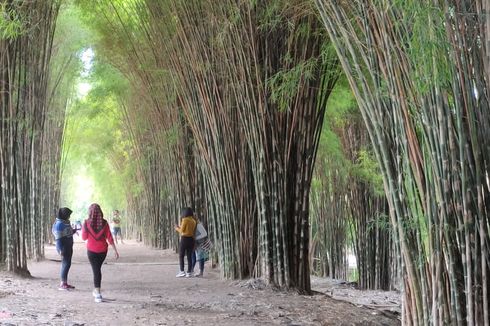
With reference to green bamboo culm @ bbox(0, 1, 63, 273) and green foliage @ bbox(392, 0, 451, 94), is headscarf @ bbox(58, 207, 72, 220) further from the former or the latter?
green foliage @ bbox(392, 0, 451, 94)

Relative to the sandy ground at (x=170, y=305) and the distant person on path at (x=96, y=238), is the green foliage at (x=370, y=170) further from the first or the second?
the distant person on path at (x=96, y=238)

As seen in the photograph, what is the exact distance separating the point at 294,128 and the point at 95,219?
2.17 metres

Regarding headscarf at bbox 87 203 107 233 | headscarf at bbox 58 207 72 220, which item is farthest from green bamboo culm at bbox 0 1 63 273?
headscarf at bbox 87 203 107 233

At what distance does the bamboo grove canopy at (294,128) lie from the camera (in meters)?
2.72

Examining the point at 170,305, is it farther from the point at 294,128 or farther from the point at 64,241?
the point at 294,128

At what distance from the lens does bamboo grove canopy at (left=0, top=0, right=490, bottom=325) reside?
2723mm

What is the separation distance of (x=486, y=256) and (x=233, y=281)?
4.49 meters

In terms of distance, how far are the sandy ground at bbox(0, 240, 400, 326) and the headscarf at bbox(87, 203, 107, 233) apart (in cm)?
69

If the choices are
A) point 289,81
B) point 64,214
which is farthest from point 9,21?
point 289,81

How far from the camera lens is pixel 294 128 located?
20.0ft

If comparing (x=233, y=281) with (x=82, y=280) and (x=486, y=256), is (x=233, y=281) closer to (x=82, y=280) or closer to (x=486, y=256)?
(x=82, y=280)

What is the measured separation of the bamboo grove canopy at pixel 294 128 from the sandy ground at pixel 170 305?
1.51 feet

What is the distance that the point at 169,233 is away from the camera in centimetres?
1376

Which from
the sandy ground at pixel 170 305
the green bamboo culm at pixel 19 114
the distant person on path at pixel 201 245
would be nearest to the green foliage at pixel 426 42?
the sandy ground at pixel 170 305
